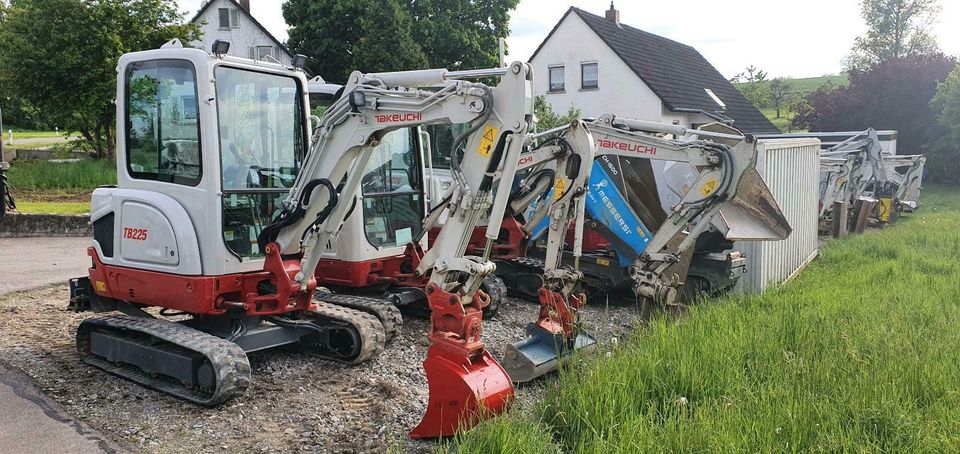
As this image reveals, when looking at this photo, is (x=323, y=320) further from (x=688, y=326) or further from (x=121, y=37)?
(x=121, y=37)

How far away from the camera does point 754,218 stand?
25.0 feet

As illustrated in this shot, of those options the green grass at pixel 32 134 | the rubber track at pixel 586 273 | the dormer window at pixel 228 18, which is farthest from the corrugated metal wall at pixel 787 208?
the green grass at pixel 32 134

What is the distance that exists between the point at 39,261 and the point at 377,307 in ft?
22.0

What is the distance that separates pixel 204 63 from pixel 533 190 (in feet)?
12.1

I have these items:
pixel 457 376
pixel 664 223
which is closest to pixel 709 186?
pixel 664 223

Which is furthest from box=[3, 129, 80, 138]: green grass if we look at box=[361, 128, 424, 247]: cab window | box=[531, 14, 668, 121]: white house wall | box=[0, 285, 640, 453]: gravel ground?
box=[361, 128, 424, 247]: cab window

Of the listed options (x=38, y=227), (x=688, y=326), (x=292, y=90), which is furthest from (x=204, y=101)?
(x=38, y=227)

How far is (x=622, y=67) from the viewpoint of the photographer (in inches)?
1016

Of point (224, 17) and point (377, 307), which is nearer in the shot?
point (377, 307)

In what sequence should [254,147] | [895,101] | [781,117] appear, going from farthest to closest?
[781,117] → [895,101] → [254,147]

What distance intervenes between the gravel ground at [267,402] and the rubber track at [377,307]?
20 cm

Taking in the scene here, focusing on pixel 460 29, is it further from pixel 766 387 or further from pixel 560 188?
pixel 766 387

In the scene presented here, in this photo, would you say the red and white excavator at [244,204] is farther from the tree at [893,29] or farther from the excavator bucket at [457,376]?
the tree at [893,29]

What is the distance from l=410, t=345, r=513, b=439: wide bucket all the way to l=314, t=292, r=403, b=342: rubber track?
2.00m
